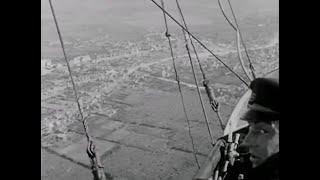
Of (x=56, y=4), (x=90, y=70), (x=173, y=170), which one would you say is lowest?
(x=173, y=170)
